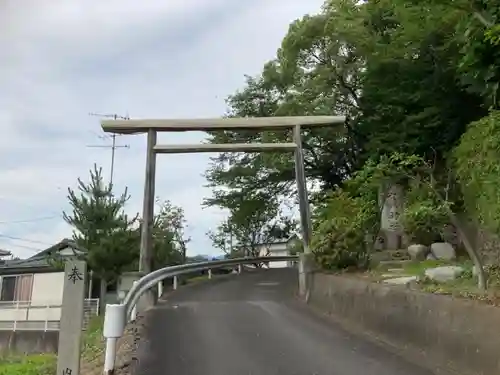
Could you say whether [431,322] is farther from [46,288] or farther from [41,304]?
[46,288]

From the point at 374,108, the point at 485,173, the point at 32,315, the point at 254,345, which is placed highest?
the point at 374,108

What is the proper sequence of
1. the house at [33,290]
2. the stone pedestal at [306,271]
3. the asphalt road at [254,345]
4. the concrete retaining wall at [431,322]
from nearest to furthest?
the concrete retaining wall at [431,322] → the asphalt road at [254,345] → the stone pedestal at [306,271] → the house at [33,290]

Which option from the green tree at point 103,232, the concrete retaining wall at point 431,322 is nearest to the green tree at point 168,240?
the green tree at point 103,232

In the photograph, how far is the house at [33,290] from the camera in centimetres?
2259

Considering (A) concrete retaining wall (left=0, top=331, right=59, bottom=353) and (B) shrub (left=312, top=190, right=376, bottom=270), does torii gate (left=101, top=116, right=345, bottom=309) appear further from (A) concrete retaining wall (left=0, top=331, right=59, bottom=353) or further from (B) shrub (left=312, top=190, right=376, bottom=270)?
(A) concrete retaining wall (left=0, top=331, right=59, bottom=353)

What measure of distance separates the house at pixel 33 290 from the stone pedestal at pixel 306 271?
11574mm

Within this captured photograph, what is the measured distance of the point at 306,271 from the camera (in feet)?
45.7

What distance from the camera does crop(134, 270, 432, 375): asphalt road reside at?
21.5ft

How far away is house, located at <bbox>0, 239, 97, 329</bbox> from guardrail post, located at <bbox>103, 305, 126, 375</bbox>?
55.2 ft

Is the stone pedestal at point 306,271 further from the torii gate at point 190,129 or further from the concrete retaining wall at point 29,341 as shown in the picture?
the concrete retaining wall at point 29,341

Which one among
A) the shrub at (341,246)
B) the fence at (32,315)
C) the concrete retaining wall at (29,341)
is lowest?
the concrete retaining wall at (29,341)

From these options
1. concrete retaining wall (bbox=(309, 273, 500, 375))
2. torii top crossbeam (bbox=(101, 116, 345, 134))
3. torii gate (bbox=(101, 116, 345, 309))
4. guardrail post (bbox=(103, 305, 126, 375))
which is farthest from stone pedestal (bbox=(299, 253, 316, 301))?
guardrail post (bbox=(103, 305, 126, 375))

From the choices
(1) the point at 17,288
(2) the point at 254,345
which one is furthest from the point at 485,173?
(1) the point at 17,288

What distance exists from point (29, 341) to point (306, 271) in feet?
40.4
